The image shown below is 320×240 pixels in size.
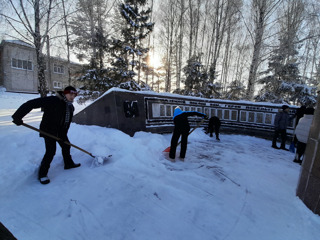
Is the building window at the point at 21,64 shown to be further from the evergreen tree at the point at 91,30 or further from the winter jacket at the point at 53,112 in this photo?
the winter jacket at the point at 53,112

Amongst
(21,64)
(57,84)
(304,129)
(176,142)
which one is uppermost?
(21,64)

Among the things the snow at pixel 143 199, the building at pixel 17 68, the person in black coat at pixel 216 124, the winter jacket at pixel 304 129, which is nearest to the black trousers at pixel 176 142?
the snow at pixel 143 199

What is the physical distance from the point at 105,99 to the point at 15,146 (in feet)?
9.86

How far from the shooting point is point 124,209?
7.65ft

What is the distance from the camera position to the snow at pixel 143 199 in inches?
80.7

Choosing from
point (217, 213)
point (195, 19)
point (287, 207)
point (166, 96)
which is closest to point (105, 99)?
point (166, 96)

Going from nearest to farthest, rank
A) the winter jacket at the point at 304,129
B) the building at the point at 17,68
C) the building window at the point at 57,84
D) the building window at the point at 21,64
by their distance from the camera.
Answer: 1. the winter jacket at the point at 304,129
2. the building at the point at 17,68
3. the building window at the point at 21,64
4. the building window at the point at 57,84

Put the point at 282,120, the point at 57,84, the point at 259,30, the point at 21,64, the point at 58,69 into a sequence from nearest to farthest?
the point at 282,120
the point at 259,30
the point at 21,64
the point at 57,84
the point at 58,69

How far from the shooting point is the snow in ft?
6.72

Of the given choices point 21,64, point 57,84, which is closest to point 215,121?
point 21,64

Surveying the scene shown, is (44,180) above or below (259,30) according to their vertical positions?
below

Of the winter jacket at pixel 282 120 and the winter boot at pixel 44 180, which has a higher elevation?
the winter jacket at pixel 282 120

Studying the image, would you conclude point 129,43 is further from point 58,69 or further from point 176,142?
point 58,69

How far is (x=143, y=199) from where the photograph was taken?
2551 millimetres
